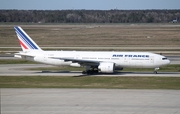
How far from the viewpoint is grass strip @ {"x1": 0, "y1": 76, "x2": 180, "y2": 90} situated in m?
44.5

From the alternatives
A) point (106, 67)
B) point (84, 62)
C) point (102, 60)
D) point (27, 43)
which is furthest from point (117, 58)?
point (27, 43)

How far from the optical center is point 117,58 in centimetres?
5559

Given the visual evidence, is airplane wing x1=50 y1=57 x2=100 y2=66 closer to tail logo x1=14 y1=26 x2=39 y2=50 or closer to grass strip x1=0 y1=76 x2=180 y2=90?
grass strip x1=0 y1=76 x2=180 y2=90

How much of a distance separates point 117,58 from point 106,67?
2246 mm

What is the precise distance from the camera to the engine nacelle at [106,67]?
54253mm
